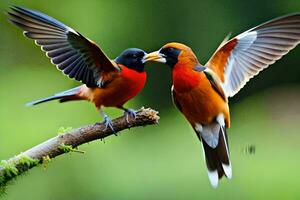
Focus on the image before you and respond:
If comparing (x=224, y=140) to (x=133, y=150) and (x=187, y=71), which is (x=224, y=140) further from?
(x=133, y=150)

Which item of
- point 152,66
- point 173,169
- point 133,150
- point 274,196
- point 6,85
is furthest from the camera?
point 152,66

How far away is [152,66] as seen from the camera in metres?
15.3

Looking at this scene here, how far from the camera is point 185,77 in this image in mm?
4918

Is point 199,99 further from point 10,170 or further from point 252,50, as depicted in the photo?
point 10,170

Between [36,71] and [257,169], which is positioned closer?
[257,169]

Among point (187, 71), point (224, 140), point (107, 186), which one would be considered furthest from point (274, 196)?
point (187, 71)

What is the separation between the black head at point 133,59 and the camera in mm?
5340

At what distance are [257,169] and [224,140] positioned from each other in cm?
367

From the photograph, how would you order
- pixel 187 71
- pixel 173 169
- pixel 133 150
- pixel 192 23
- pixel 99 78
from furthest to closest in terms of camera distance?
pixel 192 23 → pixel 133 150 → pixel 173 169 → pixel 99 78 → pixel 187 71

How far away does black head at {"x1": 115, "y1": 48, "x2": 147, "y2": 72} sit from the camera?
534 cm

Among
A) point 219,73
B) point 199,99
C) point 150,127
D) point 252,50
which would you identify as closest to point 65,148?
point 199,99

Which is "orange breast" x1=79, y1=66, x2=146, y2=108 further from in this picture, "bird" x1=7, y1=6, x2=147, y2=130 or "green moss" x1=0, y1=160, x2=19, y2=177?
"green moss" x1=0, y1=160, x2=19, y2=177

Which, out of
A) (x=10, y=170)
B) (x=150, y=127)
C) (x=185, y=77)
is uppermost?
(x=185, y=77)

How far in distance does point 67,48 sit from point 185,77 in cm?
68
